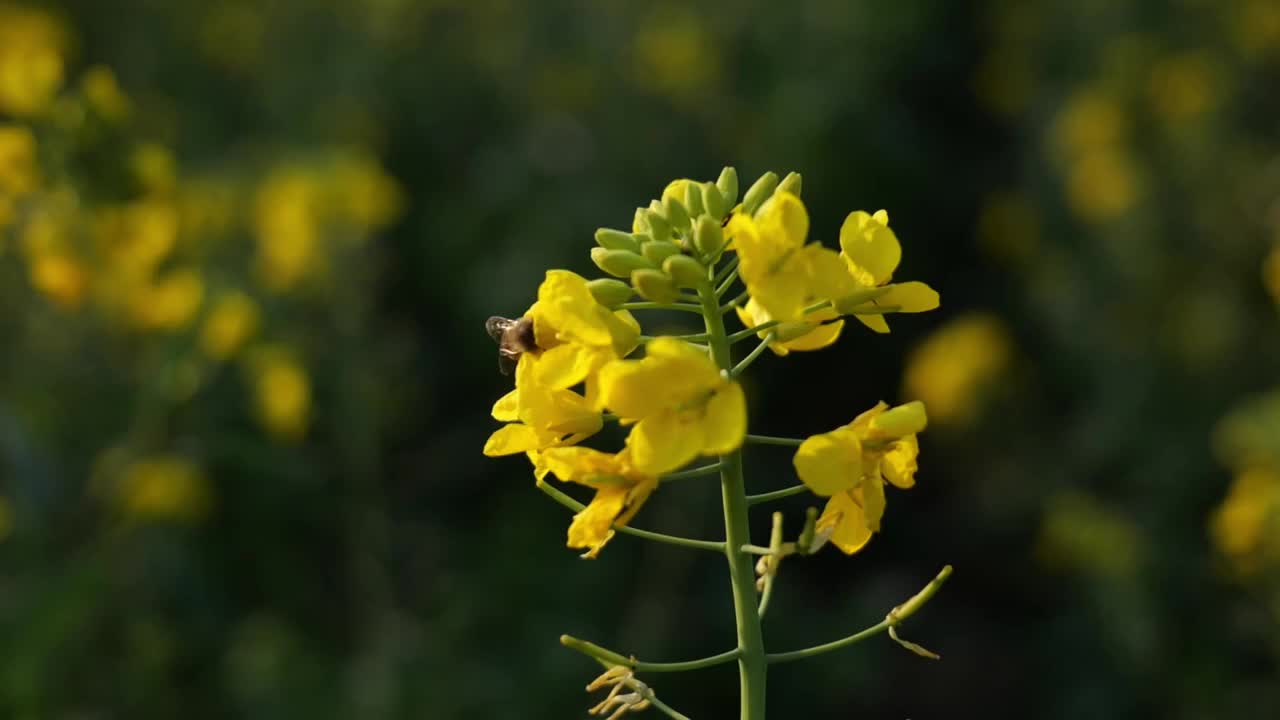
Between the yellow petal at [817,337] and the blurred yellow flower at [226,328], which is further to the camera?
the blurred yellow flower at [226,328]

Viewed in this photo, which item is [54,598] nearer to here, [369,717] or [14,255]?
[369,717]

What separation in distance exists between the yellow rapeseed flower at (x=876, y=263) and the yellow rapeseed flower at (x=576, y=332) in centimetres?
27

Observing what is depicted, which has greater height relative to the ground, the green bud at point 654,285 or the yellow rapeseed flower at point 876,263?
the green bud at point 654,285

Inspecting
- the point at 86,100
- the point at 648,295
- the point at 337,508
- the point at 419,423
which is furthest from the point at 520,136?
the point at 648,295

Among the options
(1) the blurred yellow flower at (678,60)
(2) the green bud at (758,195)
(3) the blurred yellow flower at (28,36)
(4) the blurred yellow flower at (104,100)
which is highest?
(3) the blurred yellow flower at (28,36)

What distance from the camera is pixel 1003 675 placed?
5094mm

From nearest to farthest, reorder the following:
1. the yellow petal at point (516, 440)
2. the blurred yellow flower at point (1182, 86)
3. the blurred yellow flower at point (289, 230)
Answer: the yellow petal at point (516, 440)
the blurred yellow flower at point (289, 230)
the blurred yellow flower at point (1182, 86)

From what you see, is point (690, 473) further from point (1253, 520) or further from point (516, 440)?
point (1253, 520)

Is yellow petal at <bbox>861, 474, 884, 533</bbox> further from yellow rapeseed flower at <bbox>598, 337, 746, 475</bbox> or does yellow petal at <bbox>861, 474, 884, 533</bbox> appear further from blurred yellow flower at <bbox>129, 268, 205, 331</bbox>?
blurred yellow flower at <bbox>129, 268, 205, 331</bbox>

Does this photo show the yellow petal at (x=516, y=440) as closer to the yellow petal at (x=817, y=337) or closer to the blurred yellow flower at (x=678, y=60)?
the yellow petal at (x=817, y=337)

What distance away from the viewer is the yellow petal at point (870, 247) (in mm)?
1625

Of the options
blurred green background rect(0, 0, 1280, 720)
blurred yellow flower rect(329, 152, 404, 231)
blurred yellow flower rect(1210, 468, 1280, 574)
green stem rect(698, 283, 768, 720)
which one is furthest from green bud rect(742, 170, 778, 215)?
blurred yellow flower rect(329, 152, 404, 231)

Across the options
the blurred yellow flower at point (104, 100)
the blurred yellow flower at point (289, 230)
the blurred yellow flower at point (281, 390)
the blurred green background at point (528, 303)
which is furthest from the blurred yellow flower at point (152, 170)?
the blurred yellow flower at point (289, 230)

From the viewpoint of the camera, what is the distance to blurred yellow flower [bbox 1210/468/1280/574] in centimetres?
351
